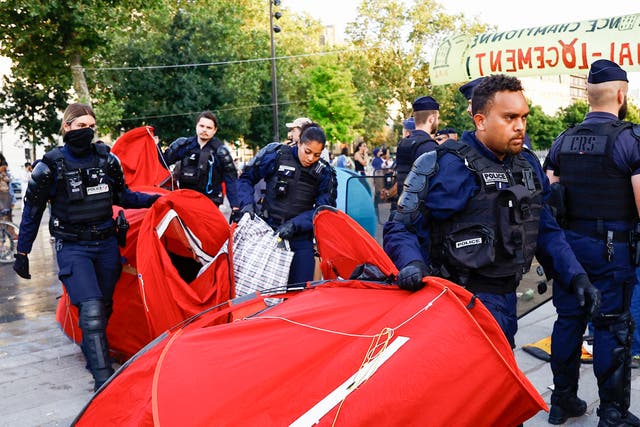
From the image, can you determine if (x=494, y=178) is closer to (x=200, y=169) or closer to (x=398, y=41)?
(x=200, y=169)

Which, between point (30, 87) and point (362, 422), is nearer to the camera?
point (362, 422)

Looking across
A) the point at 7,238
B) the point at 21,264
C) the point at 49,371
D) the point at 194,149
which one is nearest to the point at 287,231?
the point at 21,264

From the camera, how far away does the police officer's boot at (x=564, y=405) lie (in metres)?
4.26

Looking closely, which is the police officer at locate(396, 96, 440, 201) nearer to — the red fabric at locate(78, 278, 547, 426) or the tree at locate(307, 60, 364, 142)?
the red fabric at locate(78, 278, 547, 426)

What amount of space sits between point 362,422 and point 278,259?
3132 mm

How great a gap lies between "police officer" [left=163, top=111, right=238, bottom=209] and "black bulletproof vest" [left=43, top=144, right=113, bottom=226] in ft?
7.35

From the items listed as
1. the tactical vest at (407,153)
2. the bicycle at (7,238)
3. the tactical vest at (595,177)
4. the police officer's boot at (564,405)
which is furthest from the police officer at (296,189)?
the bicycle at (7,238)

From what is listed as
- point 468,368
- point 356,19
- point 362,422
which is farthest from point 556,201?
point 356,19

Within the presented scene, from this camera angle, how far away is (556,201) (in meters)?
4.29

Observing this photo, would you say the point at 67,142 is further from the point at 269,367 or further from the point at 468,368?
the point at 468,368

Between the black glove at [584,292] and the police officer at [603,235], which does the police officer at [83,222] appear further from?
the black glove at [584,292]

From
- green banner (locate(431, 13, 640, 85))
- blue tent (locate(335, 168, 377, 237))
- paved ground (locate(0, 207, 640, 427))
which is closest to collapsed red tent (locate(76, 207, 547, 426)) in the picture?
paved ground (locate(0, 207, 640, 427))

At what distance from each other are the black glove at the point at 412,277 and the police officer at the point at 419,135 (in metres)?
3.50

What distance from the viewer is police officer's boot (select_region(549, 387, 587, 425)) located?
4262 mm
